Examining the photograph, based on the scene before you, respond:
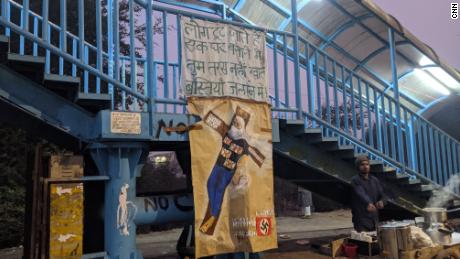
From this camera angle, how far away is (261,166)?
18.0 feet

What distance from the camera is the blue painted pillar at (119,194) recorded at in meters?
4.66

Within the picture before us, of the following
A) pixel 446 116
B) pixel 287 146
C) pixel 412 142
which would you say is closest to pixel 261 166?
pixel 287 146

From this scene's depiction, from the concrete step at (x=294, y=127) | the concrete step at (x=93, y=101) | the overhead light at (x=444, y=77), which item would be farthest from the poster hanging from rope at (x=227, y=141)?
the overhead light at (x=444, y=77)

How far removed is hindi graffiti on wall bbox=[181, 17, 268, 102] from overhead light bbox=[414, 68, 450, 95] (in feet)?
18.5

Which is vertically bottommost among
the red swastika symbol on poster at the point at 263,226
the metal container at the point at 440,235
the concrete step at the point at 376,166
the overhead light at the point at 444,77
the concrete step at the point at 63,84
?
the metal container at the point at 440,235

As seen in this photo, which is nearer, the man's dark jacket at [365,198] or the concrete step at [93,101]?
the concrete step at [93,101]

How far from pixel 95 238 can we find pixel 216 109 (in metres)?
2.32

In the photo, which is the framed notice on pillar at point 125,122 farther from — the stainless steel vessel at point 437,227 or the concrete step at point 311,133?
the stainless steel vessel at point 437,227

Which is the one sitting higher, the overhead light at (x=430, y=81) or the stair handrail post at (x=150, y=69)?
the overhead light at (x=430, y=81)

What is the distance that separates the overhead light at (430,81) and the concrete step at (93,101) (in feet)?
25.0

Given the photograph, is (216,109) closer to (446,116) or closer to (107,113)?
(107,113)

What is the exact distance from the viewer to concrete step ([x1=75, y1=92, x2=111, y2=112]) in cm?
460

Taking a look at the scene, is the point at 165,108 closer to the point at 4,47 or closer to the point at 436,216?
the point at 4,47

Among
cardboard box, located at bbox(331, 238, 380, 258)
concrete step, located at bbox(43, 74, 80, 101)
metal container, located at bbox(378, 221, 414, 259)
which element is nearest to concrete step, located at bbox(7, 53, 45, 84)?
concrete step, located at bbox(43, 74, 80, 101)
